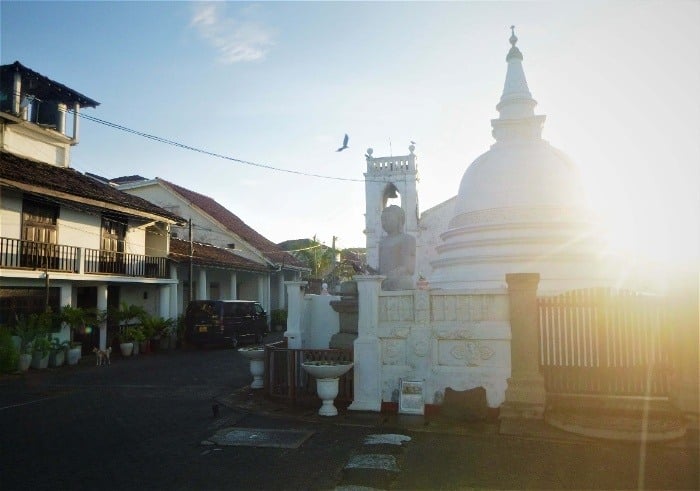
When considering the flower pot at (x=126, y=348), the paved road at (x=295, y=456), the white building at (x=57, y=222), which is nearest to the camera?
the paved road at (x=295, y=456)

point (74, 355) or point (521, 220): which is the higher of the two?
point (521, 220)

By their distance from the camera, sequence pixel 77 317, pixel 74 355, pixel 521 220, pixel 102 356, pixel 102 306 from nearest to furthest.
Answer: pixel 521 220 < pixel 74 355 < pixel 102 356 < pixel 77 317 < pixel 102 306

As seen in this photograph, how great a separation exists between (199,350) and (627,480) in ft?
60.9

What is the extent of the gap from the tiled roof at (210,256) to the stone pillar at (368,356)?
16315 millimetres

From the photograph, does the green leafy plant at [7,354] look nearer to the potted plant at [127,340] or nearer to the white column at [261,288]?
the potted plant at [127,340]

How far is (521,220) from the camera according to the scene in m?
14.2

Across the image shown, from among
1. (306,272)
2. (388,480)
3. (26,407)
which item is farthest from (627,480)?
(306,272)

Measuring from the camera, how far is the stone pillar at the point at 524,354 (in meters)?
8.12

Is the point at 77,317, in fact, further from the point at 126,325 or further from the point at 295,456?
the point at 295,456

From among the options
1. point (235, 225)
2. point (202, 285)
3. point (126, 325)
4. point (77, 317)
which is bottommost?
point (126, 325)

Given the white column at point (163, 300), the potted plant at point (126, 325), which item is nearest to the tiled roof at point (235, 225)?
the white column at point (163, 300)

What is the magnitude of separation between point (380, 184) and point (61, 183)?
1498cm

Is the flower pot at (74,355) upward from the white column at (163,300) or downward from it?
downward

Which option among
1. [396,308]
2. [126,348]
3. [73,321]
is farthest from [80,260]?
[396,308]
